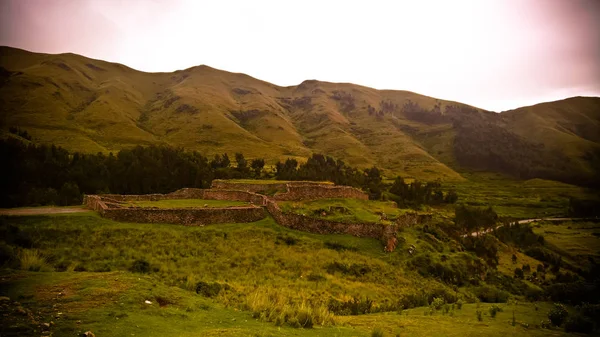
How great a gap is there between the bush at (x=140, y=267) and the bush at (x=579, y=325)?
21442 mm

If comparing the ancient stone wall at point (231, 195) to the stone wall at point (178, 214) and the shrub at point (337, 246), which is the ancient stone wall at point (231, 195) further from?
the shrub at point (337, 246)

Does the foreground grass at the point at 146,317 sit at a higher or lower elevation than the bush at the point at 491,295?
higher

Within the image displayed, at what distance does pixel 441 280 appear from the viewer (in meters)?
32.1

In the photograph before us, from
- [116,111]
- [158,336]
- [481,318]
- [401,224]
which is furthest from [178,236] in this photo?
[116,111]

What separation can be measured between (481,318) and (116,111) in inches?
8313

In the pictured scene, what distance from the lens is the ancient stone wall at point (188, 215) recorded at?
30.2m

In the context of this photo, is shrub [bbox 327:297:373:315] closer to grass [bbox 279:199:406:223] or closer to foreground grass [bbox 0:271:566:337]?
foreground grass [bbox 0:271:566:337]

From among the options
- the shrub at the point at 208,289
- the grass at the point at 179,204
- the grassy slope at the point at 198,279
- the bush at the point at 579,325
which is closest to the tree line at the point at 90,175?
the grass at the point at 179,204

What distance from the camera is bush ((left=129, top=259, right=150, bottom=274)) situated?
Answer: 2152 cm

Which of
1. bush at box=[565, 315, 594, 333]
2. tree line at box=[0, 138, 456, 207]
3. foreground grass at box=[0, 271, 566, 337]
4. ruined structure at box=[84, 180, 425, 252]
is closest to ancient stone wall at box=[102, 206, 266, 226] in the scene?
ruined structure at box=[84, 180, 425, 252]

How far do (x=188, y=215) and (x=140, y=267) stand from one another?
35.1ft

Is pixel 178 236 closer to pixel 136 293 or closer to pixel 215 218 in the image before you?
pixel 215 218

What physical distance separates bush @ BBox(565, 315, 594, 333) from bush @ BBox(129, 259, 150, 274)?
21.4 meters

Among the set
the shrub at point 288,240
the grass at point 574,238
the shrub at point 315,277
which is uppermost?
the shrub at point 288,240
